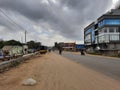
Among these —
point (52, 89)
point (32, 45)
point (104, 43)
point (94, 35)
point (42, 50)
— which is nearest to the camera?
point (52, 89)

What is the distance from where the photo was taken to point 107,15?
90.4 meters

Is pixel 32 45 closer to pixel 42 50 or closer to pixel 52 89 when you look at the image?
pixel 42 50

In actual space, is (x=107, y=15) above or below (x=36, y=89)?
above

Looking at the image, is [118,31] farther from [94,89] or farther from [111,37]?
[94,89]

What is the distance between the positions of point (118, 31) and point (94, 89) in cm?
8591

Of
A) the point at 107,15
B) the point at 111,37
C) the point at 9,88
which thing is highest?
the point at 107,15

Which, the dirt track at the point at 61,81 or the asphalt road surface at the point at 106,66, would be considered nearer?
the dirt track at the point at 61,81

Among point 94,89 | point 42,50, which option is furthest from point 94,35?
point 94,89

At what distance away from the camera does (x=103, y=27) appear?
91688 millimetres

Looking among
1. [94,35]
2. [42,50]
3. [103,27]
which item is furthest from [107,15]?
[42,50]

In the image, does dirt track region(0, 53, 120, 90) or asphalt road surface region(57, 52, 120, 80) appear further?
asphalt road surface region(57, 52, 120, 80)

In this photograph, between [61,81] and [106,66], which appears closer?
[61,81]

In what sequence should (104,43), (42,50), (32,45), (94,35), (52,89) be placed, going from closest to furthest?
1. (52,89)
2. (42,50)
3. (104,43)
4. (94,35)
5. (32,45)

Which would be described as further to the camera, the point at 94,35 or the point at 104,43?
the point at 94,35
